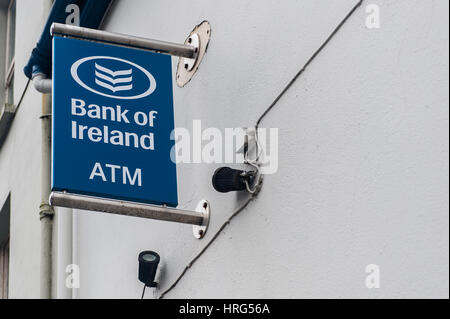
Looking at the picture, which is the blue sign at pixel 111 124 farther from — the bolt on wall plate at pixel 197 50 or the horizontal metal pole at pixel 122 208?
the bolt on wall plate at pixel 197 50

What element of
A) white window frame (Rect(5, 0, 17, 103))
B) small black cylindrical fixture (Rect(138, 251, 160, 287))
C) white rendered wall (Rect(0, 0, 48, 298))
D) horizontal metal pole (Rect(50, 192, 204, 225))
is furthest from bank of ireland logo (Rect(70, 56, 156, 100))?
white window frame (Rect(5, 0, 17, 103))

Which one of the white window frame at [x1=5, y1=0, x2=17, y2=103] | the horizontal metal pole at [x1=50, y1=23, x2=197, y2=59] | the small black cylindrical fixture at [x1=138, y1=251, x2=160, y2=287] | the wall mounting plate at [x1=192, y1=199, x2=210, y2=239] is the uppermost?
the white window frame at [x1=5, y1=0, x2=17, y2=103]

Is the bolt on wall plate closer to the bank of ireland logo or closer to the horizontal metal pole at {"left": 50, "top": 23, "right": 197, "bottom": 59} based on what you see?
the horizontal metal pole at {"left": 50, "top": 23, "right": 197, "bottom": 59}

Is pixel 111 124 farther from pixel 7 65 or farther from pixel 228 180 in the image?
pixel 7 65

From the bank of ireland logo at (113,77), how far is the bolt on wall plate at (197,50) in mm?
433

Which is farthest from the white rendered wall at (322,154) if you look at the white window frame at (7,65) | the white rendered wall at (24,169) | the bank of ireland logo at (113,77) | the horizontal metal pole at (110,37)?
the white window frame at (7,65)

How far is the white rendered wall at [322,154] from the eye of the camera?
10.7 feet

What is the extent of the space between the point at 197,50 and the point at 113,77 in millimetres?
664

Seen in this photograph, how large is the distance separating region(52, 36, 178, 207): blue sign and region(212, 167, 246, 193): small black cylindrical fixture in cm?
27

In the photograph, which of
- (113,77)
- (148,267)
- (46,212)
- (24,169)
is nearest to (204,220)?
(148,267)

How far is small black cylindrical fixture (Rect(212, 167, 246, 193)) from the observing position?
4340 millimetres

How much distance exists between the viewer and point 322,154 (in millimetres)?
3838

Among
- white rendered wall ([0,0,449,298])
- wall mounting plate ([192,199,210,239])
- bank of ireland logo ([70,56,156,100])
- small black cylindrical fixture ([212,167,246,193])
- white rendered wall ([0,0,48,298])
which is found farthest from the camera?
white rendered wall ([0,0,48,298])
